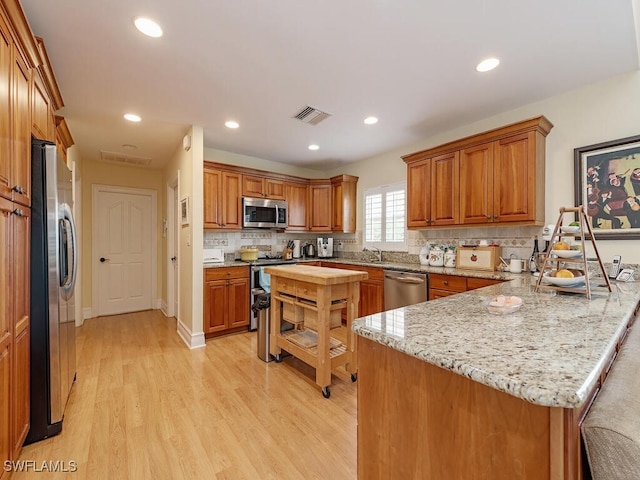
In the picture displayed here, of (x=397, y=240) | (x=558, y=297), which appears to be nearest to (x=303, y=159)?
(x=397, y=240)

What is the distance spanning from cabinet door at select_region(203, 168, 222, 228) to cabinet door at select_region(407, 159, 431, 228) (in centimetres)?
248

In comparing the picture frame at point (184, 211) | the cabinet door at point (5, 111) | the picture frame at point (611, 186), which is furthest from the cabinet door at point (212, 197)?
the picture frame at point (611, 186)

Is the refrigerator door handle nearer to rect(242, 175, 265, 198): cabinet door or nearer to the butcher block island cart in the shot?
the butcher block island cart

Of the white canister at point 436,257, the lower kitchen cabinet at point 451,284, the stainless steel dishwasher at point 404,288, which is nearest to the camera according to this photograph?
the lower kitchen cabinet at point 451,284

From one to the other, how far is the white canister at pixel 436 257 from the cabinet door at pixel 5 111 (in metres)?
3.66

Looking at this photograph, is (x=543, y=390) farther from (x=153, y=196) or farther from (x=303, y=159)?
(x=153, y=196)

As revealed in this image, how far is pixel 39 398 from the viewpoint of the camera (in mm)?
1752

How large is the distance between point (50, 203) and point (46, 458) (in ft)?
4.66

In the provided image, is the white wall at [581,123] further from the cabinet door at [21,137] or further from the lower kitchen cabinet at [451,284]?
the cabinet door at [21,137]

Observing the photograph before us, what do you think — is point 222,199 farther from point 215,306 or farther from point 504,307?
point 504,307

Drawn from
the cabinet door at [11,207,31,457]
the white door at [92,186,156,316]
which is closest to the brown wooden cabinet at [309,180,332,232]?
the white door at [92,186,156,316]

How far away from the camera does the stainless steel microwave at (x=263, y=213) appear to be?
13.8 feet

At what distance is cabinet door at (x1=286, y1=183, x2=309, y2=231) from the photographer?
476 cm

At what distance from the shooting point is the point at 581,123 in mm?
2643
